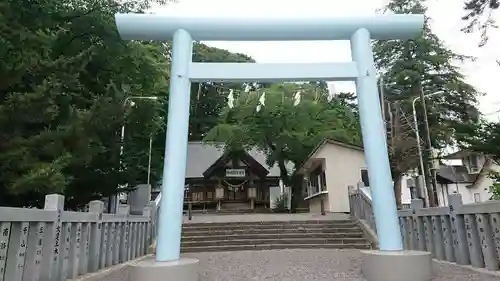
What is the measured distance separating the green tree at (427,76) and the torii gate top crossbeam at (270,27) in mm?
17250

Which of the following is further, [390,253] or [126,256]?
[126,256]

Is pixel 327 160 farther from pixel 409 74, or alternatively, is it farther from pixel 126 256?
pixel 126 256

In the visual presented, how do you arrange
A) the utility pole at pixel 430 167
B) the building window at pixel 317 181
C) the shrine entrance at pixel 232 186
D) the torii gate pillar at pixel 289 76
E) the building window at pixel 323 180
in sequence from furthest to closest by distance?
the shrine entrance at pixel 232 186, the building window at pixel 317 181, the building window at pixel 323 180, the utility pole at pixel 430 167, the torii gate pillar at pixel 289 76

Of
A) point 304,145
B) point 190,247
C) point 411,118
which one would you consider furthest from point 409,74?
point 190,247

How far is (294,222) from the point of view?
424 inches

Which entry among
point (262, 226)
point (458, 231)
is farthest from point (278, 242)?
point (458, 231)

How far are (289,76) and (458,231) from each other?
11.3ft

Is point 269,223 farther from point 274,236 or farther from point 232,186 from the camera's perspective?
point 232,186

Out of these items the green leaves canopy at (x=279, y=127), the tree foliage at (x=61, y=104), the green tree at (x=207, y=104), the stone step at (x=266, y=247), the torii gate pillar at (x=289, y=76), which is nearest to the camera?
the torii gate pillar at (x=289, y=76)

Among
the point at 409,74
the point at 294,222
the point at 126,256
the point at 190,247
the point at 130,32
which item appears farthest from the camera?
the point at 409,74

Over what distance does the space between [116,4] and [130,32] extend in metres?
4.29

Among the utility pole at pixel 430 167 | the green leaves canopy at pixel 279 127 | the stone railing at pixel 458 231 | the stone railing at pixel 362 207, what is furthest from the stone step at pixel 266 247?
the green leaves canopy at pixel 279 127

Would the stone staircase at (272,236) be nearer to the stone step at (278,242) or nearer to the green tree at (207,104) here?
the stone step at (278,242)

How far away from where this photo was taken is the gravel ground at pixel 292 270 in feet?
15.5
